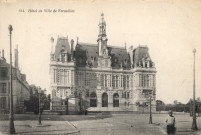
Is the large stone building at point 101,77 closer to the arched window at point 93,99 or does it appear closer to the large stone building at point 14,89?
the arched window at point 93,99

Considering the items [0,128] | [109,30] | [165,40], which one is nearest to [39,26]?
[109,30]

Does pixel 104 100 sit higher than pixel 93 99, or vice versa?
pixel 93 99

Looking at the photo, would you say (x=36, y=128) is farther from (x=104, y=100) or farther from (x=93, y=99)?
(x=104, y=100)

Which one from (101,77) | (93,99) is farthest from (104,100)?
(101,77)

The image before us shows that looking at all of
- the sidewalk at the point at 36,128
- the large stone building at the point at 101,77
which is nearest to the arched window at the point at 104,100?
the large stone building at the point at 101,77

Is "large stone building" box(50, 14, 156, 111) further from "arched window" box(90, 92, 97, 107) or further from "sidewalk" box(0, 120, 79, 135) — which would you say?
"sidewalk" box(0, 120, 79, 135)

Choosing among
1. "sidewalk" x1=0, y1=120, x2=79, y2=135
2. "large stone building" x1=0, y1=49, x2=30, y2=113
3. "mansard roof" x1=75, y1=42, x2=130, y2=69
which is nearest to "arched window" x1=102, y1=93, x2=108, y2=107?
"mansard roof" x1=75, y1=42, x2=130, y2=69
